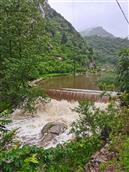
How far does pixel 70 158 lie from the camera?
32.7ft

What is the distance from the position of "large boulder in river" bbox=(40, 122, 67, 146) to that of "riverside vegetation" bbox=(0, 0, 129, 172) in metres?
1.05

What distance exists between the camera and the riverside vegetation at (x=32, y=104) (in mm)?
8812

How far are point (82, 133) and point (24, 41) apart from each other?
10.6 meters

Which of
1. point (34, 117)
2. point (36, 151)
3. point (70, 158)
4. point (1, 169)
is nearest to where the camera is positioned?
point (1, 169)

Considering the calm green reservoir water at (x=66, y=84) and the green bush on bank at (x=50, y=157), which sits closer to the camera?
the green bush on bank at (x=50, y=157)

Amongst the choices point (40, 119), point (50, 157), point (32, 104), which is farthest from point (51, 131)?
point (50, 157)

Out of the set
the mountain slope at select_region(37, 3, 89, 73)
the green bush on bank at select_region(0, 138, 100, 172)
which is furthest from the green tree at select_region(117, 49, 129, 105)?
the mountain slope at select_region(37, 3, 89, 73)

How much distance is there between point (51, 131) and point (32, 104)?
4.08 m

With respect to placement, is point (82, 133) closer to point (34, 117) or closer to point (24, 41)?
point (34, 117)

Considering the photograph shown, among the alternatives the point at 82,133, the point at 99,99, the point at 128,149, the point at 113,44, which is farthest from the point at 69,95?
the point at 113,44

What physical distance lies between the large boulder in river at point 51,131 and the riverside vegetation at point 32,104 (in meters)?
1.05

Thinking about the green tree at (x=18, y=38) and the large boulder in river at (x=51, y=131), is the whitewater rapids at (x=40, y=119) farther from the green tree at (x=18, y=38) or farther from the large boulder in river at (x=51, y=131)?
the green tree at (x=18, y=38)

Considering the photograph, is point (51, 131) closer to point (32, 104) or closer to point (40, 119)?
point (40, 119)

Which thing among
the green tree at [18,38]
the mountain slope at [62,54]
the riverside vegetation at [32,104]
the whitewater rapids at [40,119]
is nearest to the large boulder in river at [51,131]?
the whitewater rapids at [40,119]
